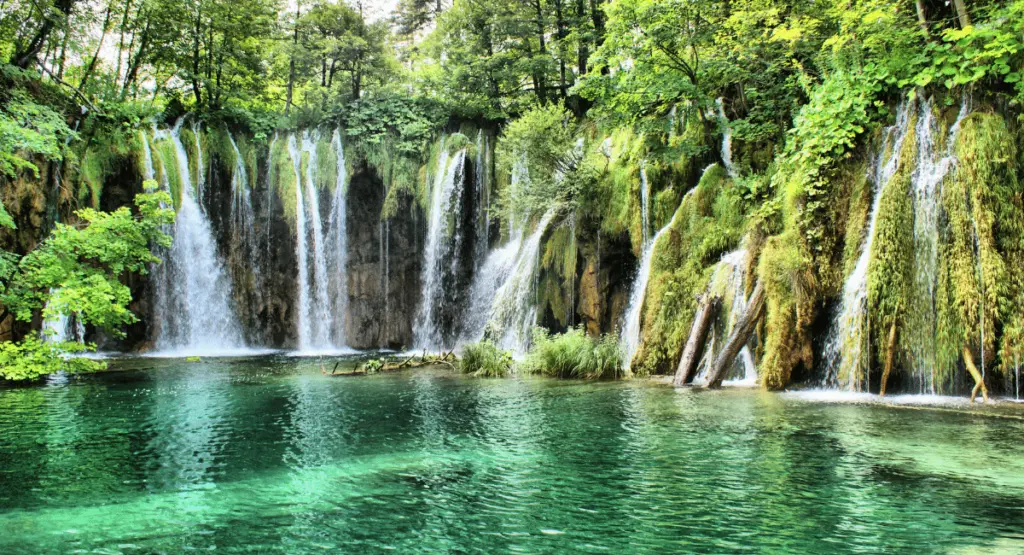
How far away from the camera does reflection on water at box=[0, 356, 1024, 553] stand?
13.4 feet

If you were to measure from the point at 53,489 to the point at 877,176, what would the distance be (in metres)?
12.4

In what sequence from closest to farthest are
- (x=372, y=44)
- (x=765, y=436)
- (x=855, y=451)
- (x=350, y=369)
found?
(x=855, y=451) < (x=765, y=436) < (x=350, y=369) < (x=372, y=44)

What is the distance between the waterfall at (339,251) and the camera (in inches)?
972

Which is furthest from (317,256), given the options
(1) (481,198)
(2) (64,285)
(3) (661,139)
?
(3) (661,139)

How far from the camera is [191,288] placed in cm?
2273

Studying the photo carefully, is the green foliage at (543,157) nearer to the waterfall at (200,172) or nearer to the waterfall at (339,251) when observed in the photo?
the waterfall at (339,251)

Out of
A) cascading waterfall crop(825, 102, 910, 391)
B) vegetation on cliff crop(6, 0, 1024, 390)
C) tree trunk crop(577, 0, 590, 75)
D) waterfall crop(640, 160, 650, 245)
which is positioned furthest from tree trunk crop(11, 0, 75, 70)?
cascading waterfall crop(825, 102, 910, 391)

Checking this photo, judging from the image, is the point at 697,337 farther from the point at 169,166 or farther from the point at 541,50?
the point at 169,166

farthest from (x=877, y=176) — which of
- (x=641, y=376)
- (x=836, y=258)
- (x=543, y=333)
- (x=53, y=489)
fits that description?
(x=53, y=489)

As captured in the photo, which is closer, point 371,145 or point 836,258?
point 836,258

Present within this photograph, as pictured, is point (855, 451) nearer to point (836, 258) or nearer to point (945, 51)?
point (836, 258)

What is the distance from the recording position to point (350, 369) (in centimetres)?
1587

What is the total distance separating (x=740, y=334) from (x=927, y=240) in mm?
3288

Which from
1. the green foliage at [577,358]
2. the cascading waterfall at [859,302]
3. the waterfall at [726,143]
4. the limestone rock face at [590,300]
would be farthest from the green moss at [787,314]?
the limestone rock face at [590,300]
